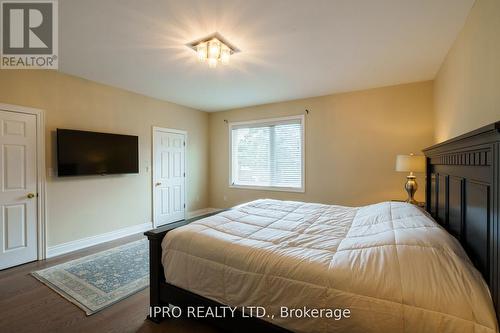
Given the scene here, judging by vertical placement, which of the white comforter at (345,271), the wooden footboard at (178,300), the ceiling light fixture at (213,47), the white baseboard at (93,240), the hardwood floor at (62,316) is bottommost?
the hardwood floor at (62,316)

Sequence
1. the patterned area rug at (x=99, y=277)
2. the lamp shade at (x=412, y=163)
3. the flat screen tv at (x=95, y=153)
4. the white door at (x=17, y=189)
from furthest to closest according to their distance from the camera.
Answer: the flat screen tv at (x=95, y=153), the lamp shade at (x=412, y=163), the white door at (x=17, y=189), the patterned area rug at (x=99, y=277)

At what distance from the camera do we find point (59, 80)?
10.5 feet

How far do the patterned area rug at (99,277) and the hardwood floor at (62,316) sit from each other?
8cm

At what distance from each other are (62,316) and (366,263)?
8.20 ft

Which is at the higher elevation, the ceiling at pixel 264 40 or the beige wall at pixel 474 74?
the ceiling at pixel 264 40

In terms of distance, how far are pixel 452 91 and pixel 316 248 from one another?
247cm

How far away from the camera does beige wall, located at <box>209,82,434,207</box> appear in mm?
3598

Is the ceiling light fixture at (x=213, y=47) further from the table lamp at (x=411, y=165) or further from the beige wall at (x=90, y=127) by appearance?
the table lamp at (x=411, y=165)

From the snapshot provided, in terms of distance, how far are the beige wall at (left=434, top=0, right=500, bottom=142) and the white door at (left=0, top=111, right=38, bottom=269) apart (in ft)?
15.7

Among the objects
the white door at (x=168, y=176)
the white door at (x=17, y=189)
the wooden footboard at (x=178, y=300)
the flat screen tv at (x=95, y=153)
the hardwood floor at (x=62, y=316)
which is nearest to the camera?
the wooden footboard at (x=178, y=300)

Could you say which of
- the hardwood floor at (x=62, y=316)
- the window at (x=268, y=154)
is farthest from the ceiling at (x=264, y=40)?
the hardwood floor at (x=62, y=316)

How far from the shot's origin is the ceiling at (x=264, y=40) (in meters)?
1.90

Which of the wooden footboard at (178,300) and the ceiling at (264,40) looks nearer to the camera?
the wooden footboard at (178,300)
